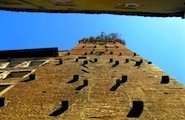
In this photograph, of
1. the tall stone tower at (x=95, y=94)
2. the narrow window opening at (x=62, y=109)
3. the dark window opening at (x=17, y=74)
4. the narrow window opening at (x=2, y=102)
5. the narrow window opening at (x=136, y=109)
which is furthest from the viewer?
the dark window opening at (x=17, y=74)

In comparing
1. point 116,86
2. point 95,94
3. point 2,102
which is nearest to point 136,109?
point 95,94

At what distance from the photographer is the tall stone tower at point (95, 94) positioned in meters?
8.93

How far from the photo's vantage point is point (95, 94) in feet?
34.1

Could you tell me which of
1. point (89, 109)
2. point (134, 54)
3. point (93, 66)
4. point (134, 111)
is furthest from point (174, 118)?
point (134, 54)

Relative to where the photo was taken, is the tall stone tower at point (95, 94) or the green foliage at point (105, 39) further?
the green foliage at point (105, 39)

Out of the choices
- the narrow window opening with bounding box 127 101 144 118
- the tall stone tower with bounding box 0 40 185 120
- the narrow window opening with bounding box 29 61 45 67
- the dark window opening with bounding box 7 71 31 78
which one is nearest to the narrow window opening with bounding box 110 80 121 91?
the tall stone tower with bounding box 0 40 185 120

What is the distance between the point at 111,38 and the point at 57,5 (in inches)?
753

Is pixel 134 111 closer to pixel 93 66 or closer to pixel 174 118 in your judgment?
pixel 174 118

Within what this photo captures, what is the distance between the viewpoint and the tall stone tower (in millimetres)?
8930

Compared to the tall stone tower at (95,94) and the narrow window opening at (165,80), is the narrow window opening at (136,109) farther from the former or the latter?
the narrow window opening at (165,80)

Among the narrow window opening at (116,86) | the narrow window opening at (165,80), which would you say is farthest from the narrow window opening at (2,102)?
the narrow window opening at (165,80)

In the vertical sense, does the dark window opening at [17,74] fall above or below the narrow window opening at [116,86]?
below

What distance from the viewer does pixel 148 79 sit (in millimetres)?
12023

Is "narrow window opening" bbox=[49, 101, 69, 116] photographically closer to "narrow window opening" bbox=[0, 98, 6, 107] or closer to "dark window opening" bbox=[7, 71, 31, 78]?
"narrow window opening" bbox=[0, 98, 6, 107]
